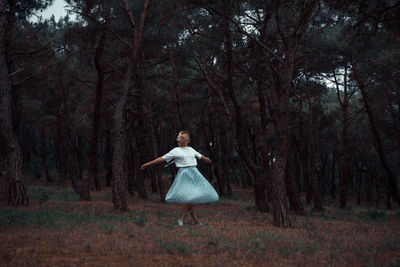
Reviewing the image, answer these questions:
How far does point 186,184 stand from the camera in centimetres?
927

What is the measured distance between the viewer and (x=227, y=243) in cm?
670

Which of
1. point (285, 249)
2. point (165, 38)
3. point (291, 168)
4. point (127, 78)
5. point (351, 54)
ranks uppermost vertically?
point (165, 38)

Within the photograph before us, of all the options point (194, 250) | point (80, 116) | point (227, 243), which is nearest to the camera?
point (194, 250)

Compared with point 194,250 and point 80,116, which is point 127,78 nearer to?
point 194,250

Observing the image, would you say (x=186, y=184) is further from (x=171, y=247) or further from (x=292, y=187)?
(x=292, y=187)

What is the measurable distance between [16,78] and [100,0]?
850 centimetres

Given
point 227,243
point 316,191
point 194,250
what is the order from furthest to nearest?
point 316,191, point 227,243, point 194,250

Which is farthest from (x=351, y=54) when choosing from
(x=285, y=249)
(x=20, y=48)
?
(x=20, y=48)

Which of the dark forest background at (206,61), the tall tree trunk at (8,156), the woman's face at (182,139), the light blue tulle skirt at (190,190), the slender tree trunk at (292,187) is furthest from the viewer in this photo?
the slender tree trunk at (292,187)

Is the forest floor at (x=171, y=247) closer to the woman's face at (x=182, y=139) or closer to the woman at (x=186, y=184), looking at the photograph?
the woman at (x=186, y=184)

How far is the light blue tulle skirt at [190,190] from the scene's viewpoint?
9.08 metres

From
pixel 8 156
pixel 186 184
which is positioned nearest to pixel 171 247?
pixel 186 184

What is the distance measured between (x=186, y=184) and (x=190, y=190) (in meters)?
0.19

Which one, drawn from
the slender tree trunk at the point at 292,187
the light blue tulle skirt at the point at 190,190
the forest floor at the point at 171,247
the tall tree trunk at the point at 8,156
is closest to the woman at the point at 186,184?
the light blue tulle skirt at the point at 190,190
